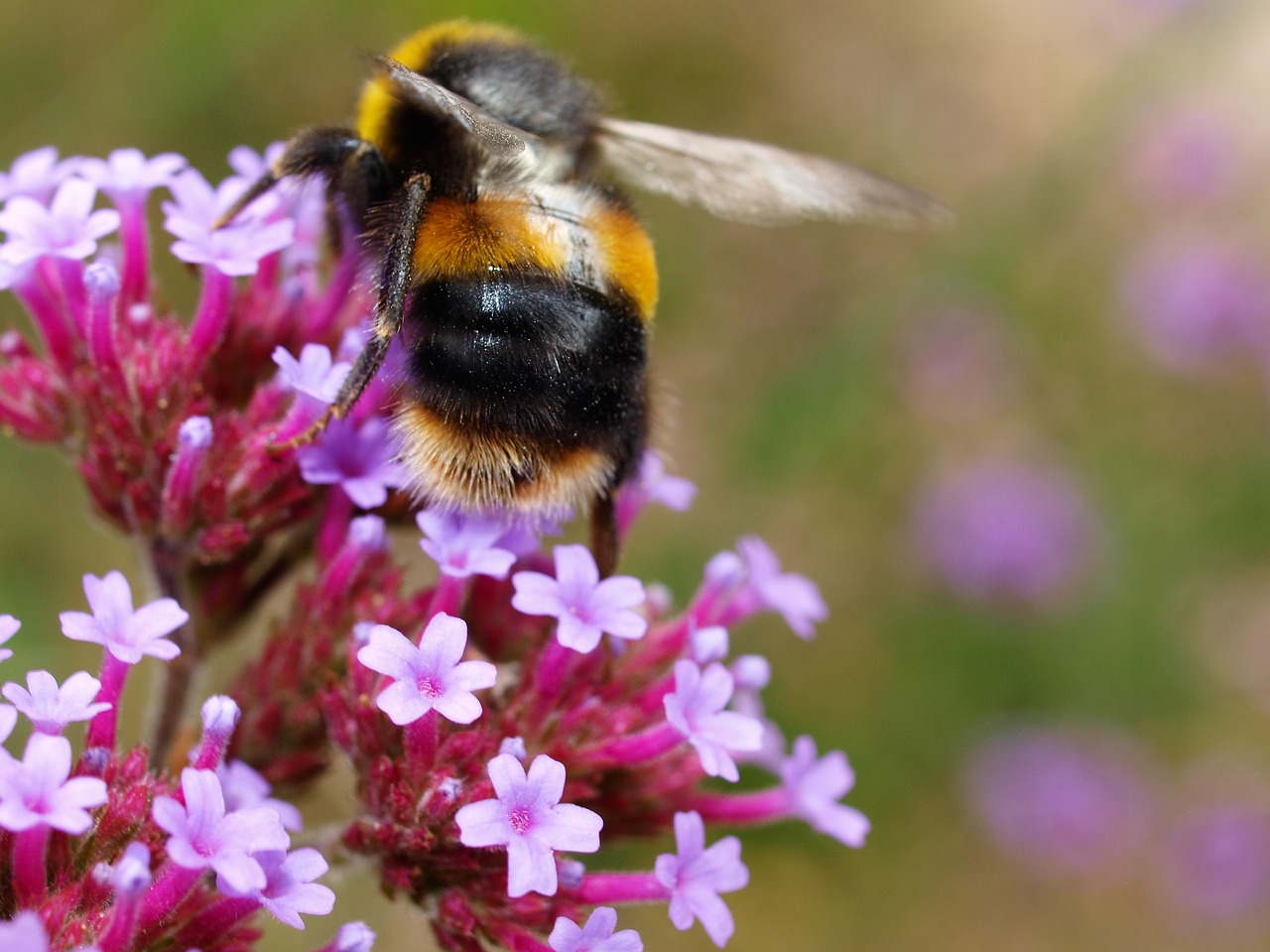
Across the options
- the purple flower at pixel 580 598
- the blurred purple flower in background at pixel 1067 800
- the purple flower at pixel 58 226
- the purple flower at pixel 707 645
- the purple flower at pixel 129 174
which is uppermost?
the purple flower at pixel 129 174

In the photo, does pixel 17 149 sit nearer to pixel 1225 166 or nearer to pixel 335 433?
pixel 335 433

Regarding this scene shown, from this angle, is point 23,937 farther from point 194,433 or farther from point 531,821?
point 194,433

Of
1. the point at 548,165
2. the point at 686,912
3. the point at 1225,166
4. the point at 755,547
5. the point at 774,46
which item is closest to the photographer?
the point at 686,912

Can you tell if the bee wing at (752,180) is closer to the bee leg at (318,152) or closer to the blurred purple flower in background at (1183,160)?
the bee leg at (318,152)

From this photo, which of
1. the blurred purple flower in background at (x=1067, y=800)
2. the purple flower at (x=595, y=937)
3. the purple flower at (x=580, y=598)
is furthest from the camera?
the blurred purple flower in background at (x=1067, y=800)

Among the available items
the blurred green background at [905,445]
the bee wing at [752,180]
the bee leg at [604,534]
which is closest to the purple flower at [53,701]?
the bee leg at [604,534]

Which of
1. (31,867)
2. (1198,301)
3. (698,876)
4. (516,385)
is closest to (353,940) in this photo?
Result: (31,867)

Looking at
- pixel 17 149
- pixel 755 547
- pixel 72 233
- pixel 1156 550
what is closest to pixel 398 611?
pixel 755 547
